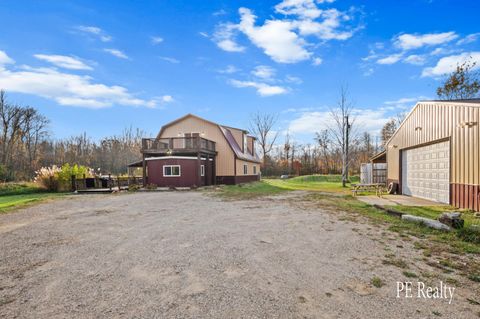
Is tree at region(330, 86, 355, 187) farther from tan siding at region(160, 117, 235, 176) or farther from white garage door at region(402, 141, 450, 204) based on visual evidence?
tan siding at region(160, 117, 235, 176)

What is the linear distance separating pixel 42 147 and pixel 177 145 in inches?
1277

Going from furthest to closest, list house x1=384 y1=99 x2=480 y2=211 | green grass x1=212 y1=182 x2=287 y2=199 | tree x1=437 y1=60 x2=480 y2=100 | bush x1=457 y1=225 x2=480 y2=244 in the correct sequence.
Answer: tree x1=437 y1=60 x2=480 y2=100, green grass x1=212 y1=182 x2=287 y2=199, house x1=384 y1=99 x2=480 y2=211, bush x1=457 y1=225 x2=480 y2=244

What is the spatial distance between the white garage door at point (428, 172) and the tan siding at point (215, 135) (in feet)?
45.4

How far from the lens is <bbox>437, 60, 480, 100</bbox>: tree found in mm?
24594

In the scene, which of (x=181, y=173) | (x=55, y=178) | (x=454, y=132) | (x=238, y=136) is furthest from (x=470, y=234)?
(x=238, y=136)

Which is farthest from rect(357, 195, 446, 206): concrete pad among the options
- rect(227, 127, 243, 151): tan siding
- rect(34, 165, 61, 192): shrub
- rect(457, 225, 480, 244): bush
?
rect(34, 165, 61, 192): shrub

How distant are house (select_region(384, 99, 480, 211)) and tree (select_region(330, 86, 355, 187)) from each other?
910cm

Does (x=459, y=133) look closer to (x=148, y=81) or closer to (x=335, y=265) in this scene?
(x=335, y=265)

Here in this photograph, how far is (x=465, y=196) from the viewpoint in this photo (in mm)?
8953

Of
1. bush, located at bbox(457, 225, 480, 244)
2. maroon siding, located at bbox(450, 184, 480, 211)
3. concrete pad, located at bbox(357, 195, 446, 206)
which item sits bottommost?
concrete pad, located at bbox(357, 195, 446, 206)

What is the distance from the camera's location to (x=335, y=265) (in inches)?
157

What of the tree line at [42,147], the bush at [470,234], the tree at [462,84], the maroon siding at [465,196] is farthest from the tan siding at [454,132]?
the tree line at [42,147]

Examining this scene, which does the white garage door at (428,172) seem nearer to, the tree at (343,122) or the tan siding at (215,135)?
the tree at (343,122)

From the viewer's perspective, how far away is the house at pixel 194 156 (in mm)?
20422
